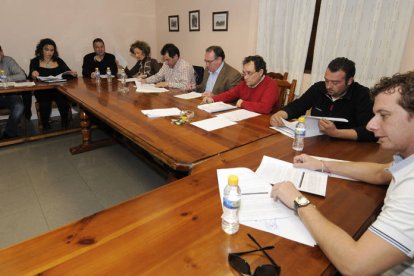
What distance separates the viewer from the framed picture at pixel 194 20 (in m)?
4.39

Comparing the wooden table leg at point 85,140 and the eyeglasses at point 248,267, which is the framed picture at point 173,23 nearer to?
the wooden table leg at point 85,140

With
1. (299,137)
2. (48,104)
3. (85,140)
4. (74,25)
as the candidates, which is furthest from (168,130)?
(74,25)

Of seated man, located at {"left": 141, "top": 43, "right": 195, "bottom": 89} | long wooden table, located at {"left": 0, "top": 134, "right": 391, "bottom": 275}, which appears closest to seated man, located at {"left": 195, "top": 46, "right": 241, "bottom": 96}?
seated man, located at {"left": 141, "top": 43, "right": 195, "bottom": 89}

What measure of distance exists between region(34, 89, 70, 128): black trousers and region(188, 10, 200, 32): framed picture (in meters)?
2.35

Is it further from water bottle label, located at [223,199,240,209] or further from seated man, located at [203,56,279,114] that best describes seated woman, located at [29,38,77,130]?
water bottle label, located at [223,199,240,209]

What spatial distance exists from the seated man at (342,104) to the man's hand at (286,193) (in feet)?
2.63

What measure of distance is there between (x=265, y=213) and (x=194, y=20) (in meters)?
4.21

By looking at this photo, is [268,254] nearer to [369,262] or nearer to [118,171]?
[369,262]

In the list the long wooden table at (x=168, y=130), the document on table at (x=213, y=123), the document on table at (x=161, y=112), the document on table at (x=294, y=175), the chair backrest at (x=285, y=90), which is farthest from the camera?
the chair backrest at (x=285, y=90)

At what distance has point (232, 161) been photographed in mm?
1271

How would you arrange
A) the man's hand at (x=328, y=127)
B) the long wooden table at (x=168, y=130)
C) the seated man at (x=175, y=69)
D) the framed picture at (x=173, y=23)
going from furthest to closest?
the framed picture at (x=173, y=23) → the seated man at (x=175, y=69) → the man's hand at (x=328, y=127) → the long wooden table at (x=168, y=130)

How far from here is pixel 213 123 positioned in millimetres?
1805

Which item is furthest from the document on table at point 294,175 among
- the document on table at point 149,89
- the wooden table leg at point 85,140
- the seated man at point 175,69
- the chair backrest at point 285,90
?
the wooden table leg at point 85,140

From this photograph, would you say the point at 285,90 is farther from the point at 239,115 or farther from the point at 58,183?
the point at 58,183
